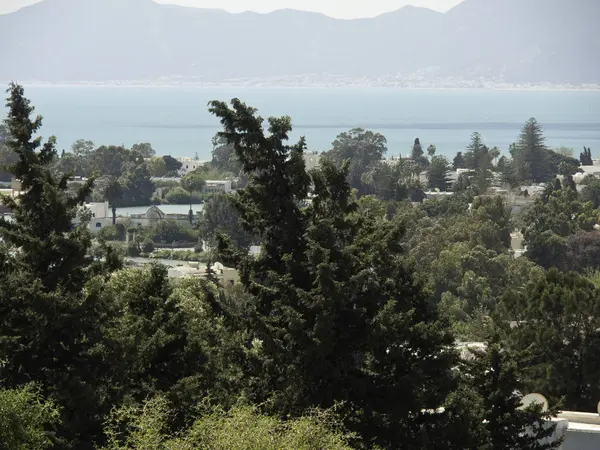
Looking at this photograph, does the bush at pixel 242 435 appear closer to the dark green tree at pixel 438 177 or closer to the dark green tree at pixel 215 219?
the dark green tree at pixel 215 219

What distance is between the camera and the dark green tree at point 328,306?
1268cm

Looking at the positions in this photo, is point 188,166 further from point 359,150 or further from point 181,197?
point 181,197

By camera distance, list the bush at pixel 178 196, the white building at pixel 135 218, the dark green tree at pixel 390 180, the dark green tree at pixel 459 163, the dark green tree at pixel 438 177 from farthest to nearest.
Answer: the dark green tree at pixel 459 163, the bush at pixel 178 196, the dark green tree at pixel 438 177, the dark green tree at pixel 390 180, the white building at pixel 135 218

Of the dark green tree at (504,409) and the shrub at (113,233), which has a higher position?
the dark green tree at (504,409)

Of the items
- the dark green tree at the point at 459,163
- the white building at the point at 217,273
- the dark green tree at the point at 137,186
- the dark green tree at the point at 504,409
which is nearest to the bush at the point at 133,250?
the white building at the point at 217,273

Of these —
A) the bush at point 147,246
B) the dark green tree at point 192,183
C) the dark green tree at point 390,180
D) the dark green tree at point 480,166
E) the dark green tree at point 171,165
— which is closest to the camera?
the bush at point 147,246

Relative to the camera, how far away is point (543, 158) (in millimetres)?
72500

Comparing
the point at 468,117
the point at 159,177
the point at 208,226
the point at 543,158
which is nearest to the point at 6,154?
the point at 159,177

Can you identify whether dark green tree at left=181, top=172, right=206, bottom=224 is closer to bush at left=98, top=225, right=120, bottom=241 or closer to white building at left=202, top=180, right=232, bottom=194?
white building at left=202, top=180, right=232, bottom=194

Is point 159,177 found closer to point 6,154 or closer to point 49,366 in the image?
point 6,154

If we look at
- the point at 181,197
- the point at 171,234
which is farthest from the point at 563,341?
the point at 181,197

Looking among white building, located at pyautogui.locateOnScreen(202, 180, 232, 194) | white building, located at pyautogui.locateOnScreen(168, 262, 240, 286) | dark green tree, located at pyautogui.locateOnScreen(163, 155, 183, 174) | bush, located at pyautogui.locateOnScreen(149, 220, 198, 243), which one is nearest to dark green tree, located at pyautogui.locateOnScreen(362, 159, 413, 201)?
white building, located at pyautogui.locateOnScreen(202, 180, 232, 194)

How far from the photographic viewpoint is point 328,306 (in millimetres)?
12789

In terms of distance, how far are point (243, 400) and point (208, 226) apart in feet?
136
